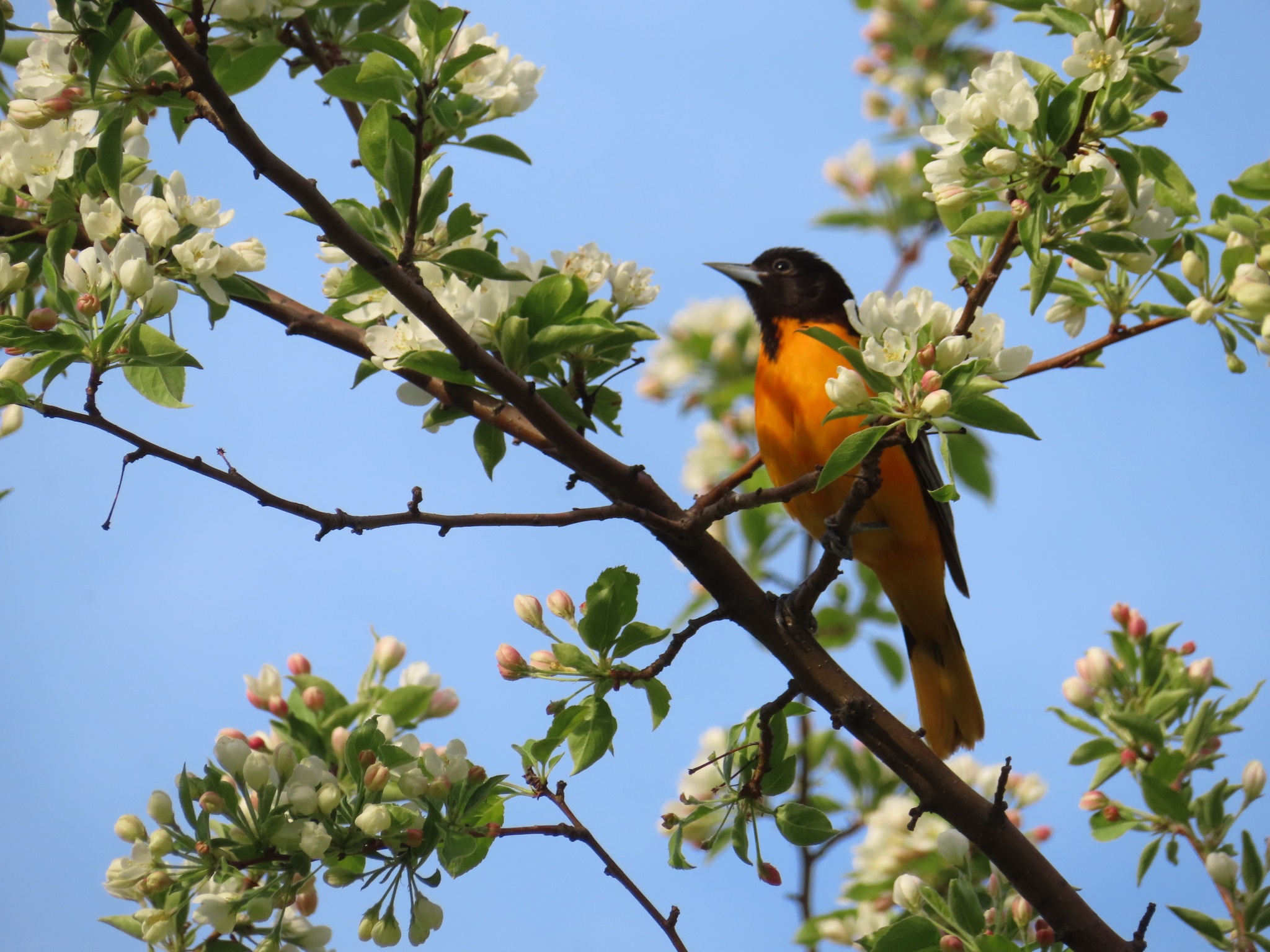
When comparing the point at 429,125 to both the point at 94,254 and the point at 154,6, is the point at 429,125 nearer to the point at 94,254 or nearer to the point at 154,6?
the point at 154,6

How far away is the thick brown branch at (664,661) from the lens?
230 centimetres

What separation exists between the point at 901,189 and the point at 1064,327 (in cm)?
303

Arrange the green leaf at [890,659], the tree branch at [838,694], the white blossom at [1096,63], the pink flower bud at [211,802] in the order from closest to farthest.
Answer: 1. the white blossom at [1096,63]
2. the pink flower bud at [211,802]
3. the tree branch at [838,694]
4. the green leaf at [890,659]

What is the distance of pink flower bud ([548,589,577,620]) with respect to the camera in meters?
2.42

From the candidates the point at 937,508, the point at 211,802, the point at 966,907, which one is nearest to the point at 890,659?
the point at 937,508

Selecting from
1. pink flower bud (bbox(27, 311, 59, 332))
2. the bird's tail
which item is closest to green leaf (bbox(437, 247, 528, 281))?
pink flower bud (bbox(27, 311, 59, 332))

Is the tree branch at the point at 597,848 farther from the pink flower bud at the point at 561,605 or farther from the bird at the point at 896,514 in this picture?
the bird at the point at 896,514

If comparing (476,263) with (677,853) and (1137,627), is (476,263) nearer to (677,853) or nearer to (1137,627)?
(677,853)

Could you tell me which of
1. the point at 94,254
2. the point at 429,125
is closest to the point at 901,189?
the point at 429,125

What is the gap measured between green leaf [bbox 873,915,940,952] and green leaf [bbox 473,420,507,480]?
128cm

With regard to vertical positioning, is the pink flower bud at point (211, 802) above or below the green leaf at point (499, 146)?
below

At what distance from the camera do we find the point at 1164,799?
2707 millimetres

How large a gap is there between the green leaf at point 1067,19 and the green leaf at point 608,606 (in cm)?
138

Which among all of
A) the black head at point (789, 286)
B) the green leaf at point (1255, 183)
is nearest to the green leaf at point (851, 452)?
the green leaf at point (1255, 183)
